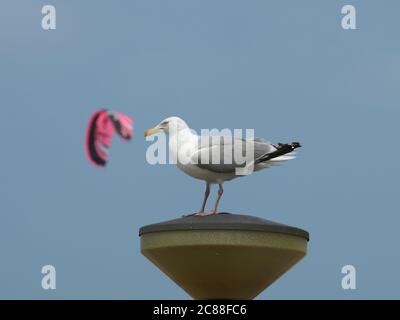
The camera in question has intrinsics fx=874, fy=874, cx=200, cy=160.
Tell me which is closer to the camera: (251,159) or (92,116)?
(92,116)

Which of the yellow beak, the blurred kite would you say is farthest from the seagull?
the blurred kite

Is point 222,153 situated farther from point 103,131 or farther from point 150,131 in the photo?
point 103,131

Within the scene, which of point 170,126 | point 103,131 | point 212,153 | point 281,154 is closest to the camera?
point 103,131

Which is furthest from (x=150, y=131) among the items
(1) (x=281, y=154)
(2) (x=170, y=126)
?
(1) (x=281, y=154)

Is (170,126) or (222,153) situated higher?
(170,126)

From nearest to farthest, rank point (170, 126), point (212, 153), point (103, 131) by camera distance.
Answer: point (103, 131) → point (212, 153) → point (170, 126)

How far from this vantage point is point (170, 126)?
463 inches

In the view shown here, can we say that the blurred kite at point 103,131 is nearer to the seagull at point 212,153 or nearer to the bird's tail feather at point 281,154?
the seagull at point 212,153

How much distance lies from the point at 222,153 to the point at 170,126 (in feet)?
2.64
